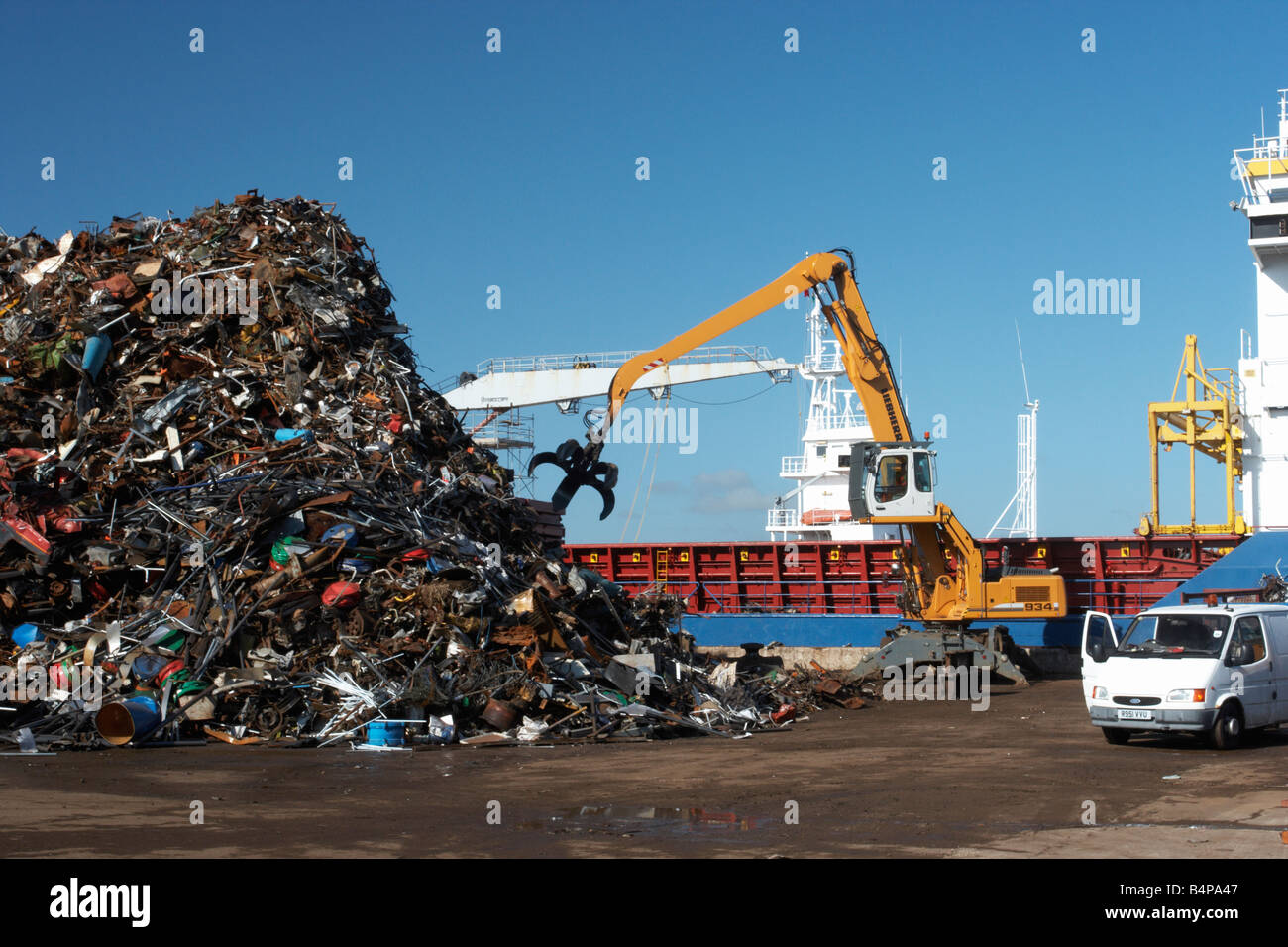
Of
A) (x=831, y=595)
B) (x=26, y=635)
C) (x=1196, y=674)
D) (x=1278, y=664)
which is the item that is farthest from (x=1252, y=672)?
(x=831, y=595)

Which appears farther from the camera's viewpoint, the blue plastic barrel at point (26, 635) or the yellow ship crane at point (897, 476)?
the yellow ship crane at point (897, 476)

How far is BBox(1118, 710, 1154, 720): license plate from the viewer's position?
43.8 feet

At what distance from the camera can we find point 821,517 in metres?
39.3

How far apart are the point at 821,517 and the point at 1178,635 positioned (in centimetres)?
2524

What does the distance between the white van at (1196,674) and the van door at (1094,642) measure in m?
0.02

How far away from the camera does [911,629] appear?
23156mm

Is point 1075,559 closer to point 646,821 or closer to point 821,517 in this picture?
point 821,517

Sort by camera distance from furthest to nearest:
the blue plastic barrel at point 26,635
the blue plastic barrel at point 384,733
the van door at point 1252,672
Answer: the blue plastic barrel at point 26,635, the blue plastic barrel at point 384,733, the van door at point 1252,672

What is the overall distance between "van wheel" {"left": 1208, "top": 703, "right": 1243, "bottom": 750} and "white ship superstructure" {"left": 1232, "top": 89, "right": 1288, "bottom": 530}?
1470 centimetres

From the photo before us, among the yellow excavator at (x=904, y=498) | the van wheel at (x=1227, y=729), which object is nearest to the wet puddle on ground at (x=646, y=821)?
the van wheel at (x=1227, y=729)

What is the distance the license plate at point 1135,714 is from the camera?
13.4 metres

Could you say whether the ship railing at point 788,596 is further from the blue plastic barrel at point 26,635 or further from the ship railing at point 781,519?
the blue plastic barrel at point 26,635
